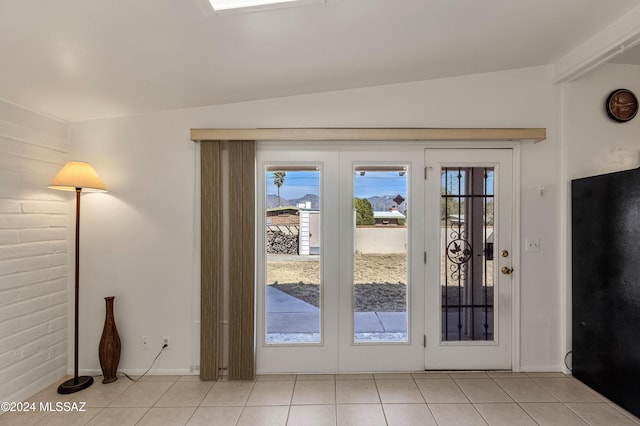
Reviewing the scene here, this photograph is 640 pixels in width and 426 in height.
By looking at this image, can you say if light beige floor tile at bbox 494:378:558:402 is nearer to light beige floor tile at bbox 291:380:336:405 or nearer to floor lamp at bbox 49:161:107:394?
light beige floor tile at bbox 291:380:336:405

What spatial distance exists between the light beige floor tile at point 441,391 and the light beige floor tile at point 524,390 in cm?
39

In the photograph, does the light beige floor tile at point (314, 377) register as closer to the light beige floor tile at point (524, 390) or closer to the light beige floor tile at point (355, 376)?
the light beige floor tile at point (355, 376)

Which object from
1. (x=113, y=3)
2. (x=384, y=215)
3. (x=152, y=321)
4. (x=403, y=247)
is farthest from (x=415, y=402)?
(x=113, y=3)

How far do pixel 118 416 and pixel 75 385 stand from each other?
0.61m

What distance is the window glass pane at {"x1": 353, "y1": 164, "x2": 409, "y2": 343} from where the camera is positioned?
278 cm

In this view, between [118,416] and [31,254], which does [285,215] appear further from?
[31,254]

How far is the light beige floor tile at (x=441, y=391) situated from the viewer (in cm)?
234

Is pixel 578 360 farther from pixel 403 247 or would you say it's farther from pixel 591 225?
pixel 403 247

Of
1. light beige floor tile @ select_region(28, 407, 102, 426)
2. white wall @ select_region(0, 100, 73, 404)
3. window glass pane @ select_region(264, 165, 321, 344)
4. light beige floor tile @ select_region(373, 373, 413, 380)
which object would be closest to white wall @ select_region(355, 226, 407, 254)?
window glass pane @ select_region(264, 165, 321, 344)

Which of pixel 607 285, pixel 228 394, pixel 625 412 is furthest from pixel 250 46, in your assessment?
pixel 625 412

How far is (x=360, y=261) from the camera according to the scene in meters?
2.78

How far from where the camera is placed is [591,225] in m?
2.50

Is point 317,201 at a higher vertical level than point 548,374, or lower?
higher

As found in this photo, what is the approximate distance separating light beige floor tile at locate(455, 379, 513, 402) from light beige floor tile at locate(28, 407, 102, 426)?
9.14 ft
